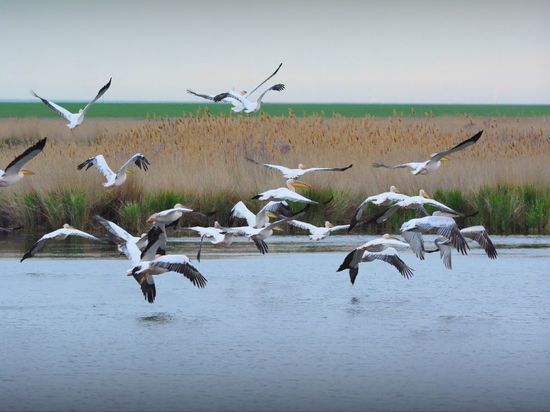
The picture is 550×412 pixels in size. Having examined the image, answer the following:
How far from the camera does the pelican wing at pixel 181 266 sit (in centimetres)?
1160

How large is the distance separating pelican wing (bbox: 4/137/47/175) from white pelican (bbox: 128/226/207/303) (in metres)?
1.92

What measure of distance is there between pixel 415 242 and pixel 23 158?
447cm

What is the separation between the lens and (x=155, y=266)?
11.8 metres

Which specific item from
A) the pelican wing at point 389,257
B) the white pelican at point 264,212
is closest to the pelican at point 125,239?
the white pelican at point 264,212

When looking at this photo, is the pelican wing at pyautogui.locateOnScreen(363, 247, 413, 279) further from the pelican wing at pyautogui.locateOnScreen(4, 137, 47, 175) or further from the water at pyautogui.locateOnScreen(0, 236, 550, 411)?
the pelican wing at pyautogui.locateOnScreen(4, 137, 47, 175)

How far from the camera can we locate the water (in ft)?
29.1

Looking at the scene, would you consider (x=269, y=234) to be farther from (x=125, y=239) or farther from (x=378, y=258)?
(x=125, y=239)

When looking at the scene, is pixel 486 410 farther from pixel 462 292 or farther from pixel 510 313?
pixel 462 292

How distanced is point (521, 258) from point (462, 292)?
2573mm

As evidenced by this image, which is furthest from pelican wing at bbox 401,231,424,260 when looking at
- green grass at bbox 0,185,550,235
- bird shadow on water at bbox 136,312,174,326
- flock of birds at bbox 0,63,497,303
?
green grass at bbox 0,185,550,235

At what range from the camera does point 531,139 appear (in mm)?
26172

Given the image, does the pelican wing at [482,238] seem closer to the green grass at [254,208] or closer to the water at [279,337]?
the water at [279,337]

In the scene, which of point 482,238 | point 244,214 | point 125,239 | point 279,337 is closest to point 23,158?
point 125,239

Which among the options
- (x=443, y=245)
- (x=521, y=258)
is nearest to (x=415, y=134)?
(x=521, y=258)
